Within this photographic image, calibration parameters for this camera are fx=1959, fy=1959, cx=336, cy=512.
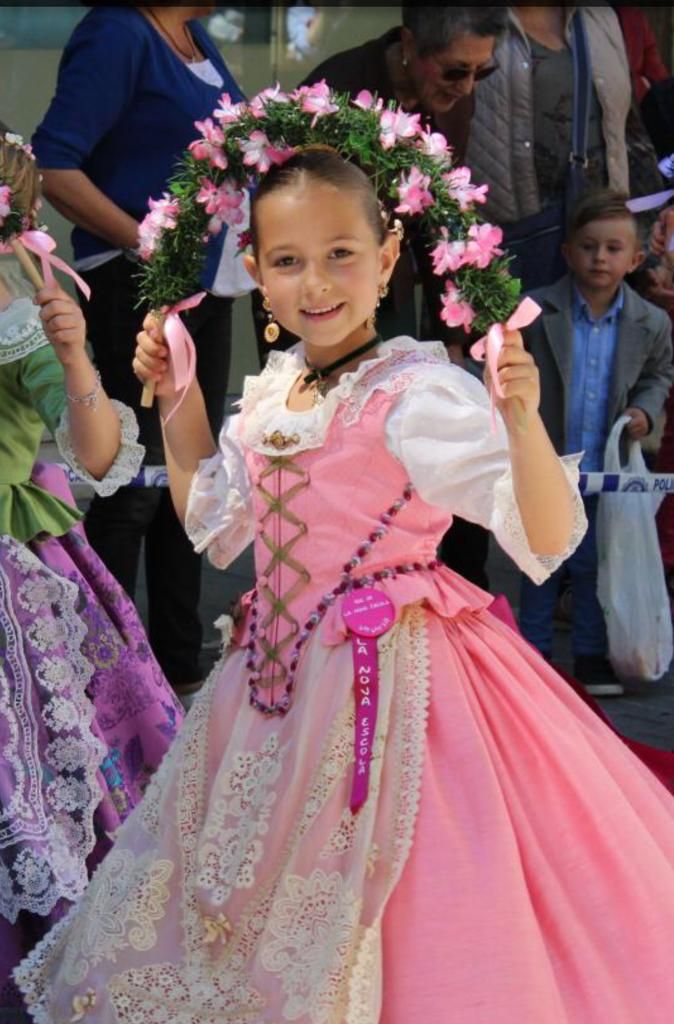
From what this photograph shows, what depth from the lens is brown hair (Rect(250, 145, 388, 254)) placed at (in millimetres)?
3273

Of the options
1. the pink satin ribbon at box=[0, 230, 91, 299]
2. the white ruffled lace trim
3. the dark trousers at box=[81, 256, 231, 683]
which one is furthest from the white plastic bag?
the pink satin ribbon at box=[0, 230, 91, 299]

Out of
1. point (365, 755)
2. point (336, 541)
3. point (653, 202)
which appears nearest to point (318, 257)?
point (336, 541)

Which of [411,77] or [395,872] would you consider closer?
[395,872]

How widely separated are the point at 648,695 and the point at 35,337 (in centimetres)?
277

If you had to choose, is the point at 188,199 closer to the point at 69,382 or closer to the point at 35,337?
the point at 69,382

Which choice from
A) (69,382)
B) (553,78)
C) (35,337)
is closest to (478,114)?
(553,78)

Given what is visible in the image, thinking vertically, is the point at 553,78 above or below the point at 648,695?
above

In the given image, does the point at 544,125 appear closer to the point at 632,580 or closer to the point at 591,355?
the point at 591,355

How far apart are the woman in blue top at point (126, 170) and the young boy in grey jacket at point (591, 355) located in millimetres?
1064

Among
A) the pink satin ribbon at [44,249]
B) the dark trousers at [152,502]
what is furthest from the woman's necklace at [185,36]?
the pink satin ribbon at [44,249]

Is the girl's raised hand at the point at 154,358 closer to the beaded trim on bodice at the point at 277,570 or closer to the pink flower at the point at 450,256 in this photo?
the beaded trim on bodice at the point at 277,570

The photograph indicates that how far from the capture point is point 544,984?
2.88 meters

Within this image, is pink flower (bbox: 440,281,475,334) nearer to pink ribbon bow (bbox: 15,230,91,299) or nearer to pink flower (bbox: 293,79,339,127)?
pink flower (bbox: 293,79,339,127)

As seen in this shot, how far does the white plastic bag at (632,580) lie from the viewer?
19.6 feet
